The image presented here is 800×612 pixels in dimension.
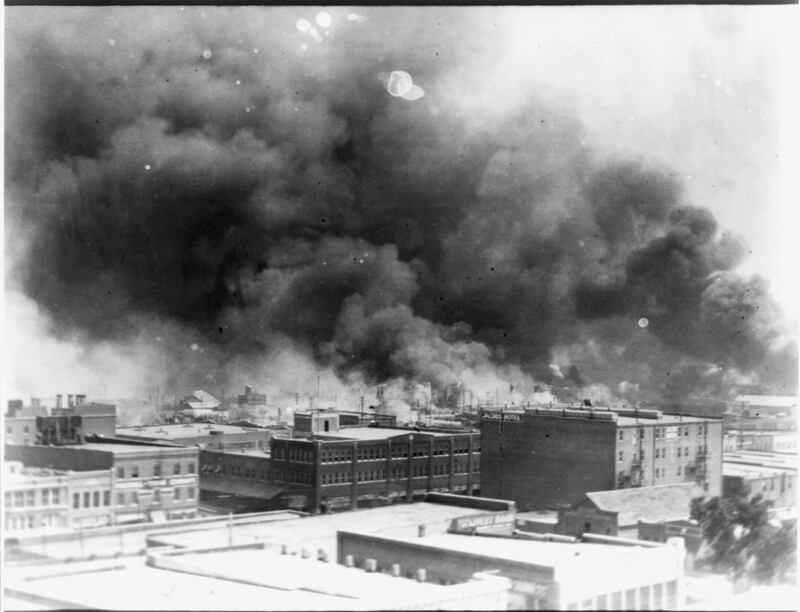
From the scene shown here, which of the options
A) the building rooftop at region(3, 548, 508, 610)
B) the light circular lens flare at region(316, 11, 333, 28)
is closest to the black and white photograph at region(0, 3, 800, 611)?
the light circular lens flare at region(316, 11, 333, 28)

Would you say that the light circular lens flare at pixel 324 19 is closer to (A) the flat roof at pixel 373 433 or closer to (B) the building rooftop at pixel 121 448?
(A) the flat roof at pixel 373 433

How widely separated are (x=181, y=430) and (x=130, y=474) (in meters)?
0.63

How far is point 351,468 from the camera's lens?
9.75m

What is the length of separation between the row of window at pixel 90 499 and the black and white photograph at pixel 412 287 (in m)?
0.04

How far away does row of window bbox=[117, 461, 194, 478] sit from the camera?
887cm

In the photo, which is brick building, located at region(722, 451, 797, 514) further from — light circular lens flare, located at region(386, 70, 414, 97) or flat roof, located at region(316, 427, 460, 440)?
light circular lens flare, located at region(386, 70, 414, 97)

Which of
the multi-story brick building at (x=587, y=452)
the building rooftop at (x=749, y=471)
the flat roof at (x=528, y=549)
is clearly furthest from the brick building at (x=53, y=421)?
the building rooftop at (x=749, y=471)

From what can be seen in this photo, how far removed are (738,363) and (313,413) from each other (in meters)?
3.79

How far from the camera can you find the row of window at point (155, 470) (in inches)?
349

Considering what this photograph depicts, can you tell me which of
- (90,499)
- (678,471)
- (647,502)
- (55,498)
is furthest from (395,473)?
(55,498)

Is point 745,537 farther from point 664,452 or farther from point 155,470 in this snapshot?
point 155,470

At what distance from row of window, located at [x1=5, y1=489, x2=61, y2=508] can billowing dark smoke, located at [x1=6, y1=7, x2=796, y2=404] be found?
4.48 ft

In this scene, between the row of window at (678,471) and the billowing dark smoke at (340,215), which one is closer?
the billowing dark smoke at (340,215)

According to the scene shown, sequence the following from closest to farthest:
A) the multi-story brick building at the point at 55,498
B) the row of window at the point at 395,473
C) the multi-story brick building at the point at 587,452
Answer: the multi-story brick building at the point at 55,498
the row of window at the point at 395,473
the multi-story brick building at the point at 587,452
